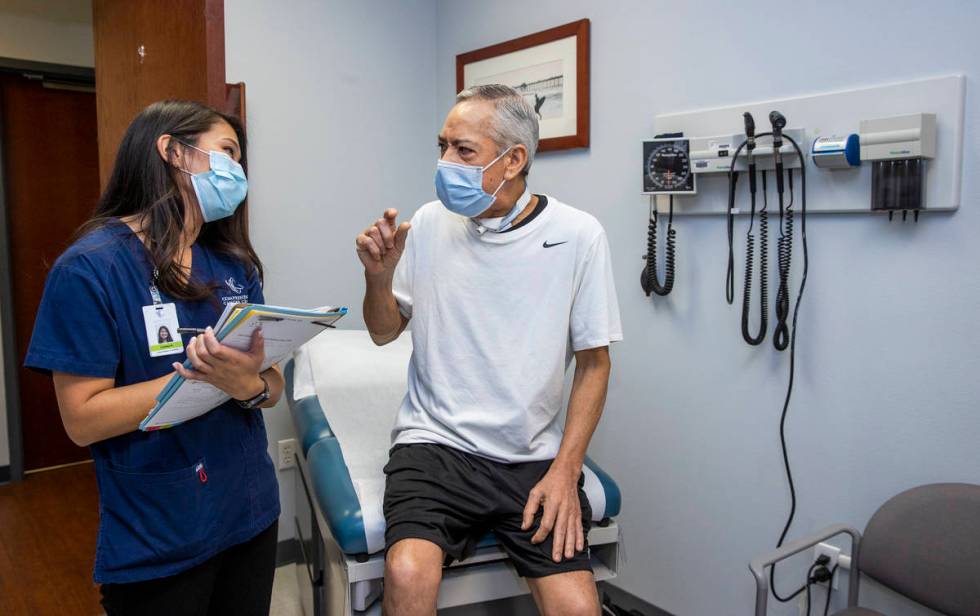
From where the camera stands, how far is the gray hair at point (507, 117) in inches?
62.5

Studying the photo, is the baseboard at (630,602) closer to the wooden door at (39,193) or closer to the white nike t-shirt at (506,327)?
the white nike t-shirt at (506,327)

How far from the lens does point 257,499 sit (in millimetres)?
1297

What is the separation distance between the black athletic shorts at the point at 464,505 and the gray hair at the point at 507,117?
690 millimetres

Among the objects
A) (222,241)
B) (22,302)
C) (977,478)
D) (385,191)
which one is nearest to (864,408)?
(977,478)

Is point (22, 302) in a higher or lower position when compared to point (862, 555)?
higher

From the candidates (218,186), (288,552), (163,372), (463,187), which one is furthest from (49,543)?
(463,187)

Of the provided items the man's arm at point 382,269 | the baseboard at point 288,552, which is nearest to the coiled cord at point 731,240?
the man's arm at point 382,269

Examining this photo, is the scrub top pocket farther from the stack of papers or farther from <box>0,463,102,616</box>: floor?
<box>0,463,102,616</box>: floor

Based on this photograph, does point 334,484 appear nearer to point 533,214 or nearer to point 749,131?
point 533,214

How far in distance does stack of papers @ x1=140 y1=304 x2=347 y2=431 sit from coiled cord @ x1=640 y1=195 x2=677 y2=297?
116 centimetres

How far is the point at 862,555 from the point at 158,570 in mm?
1456

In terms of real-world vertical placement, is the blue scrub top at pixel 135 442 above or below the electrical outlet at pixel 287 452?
above

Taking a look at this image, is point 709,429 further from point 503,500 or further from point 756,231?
point 503,500

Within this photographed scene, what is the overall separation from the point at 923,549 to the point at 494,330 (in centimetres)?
102
